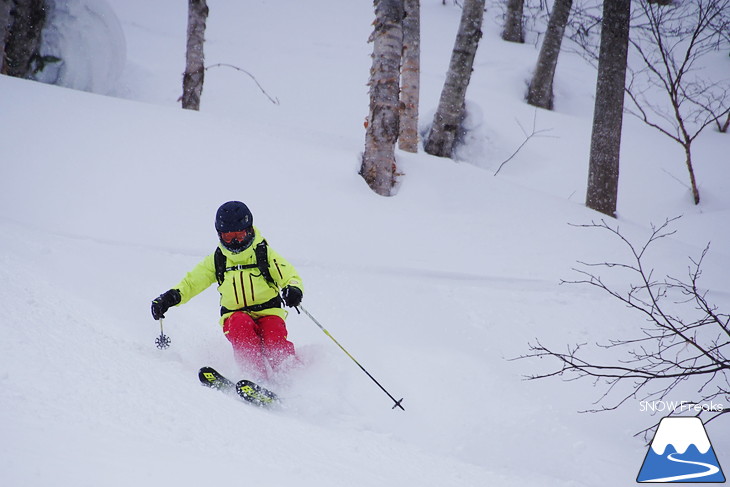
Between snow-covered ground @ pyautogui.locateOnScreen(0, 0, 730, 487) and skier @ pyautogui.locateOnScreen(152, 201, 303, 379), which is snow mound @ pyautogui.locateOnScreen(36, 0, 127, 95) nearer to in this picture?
snow-covered ground @ pyautogui.locateOnScreen(0, 0, 730, 487)

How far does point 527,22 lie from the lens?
1867cm

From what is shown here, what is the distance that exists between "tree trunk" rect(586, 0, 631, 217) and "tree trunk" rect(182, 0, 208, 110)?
19.8 ft

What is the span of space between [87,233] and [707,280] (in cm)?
660

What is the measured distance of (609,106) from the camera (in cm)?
673

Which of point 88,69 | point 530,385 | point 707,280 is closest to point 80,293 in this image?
point 530,385

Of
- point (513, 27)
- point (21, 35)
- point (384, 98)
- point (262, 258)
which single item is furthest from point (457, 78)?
point (513, 27)

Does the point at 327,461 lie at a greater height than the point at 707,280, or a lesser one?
lesser

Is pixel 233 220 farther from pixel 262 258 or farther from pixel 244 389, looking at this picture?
pixel 244 389

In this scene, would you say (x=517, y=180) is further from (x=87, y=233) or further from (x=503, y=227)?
(x=87, y=233)

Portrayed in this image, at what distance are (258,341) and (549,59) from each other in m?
10.9

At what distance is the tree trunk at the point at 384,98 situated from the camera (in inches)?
244

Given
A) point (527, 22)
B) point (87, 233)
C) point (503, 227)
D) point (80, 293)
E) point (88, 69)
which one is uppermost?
point (527, 22)

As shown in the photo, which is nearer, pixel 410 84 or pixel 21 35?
pixel 410 84

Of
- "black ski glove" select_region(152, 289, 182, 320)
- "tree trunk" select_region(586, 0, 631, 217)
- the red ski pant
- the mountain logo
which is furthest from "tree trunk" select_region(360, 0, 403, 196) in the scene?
the mountain logo
